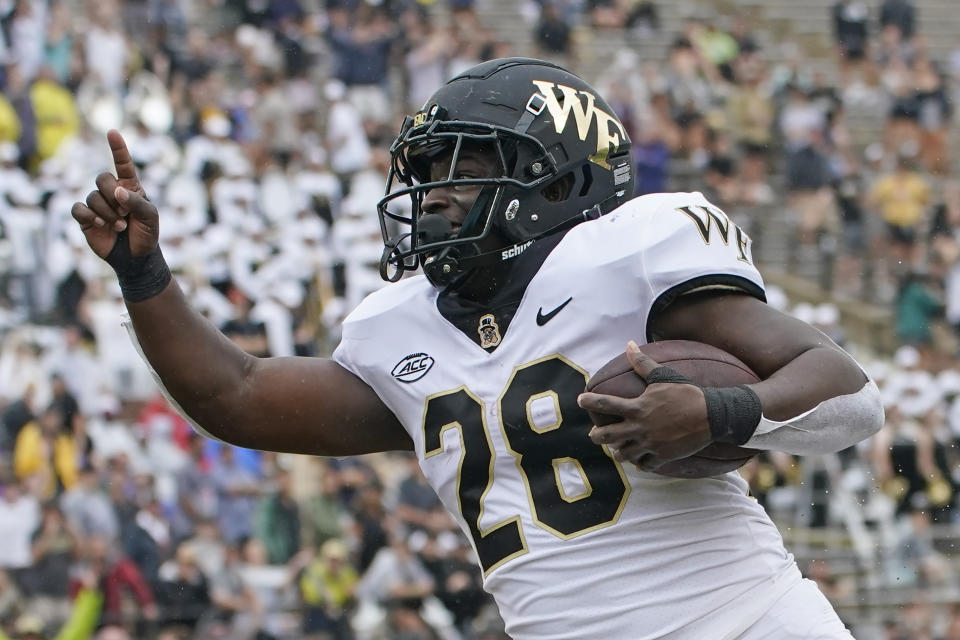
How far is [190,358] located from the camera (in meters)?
3.32

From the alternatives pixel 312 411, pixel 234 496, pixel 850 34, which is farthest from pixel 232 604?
pixel 850 34

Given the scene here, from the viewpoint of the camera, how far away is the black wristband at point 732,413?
266 centimetres

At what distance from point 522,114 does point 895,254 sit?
384 inches

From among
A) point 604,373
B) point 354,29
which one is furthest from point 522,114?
point 354,29

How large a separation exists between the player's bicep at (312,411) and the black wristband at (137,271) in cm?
31

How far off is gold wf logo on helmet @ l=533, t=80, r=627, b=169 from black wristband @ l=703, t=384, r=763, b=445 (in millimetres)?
808

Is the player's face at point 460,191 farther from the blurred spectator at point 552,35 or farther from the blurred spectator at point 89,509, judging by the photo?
the blurred spectator at point 552,35

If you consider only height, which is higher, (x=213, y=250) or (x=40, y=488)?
(x=213, y=250)

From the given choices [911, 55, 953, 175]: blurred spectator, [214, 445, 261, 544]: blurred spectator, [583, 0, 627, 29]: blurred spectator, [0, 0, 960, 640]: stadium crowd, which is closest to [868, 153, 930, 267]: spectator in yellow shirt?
[0, 0, 960, 640]: stadium crowd

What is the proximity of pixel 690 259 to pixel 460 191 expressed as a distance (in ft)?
1.86

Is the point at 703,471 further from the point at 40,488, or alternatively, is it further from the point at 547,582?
the point at 40,488

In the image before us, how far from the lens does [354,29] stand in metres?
13.6

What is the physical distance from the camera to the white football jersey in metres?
2.96

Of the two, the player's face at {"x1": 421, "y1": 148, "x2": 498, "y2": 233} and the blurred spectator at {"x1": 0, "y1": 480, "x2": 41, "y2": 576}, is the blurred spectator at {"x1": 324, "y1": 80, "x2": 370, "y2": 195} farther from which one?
the player's face at {"x1": 421, "y1": 148, "x2": 498, "y2": 233}
